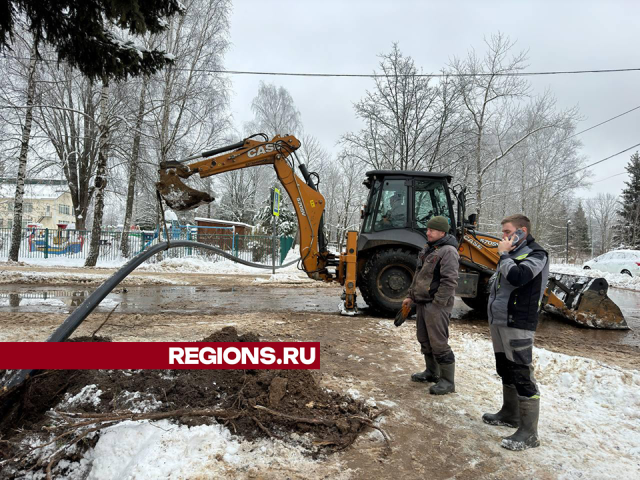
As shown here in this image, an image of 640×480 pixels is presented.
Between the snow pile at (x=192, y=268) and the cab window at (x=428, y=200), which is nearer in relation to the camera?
the cab window at (x=428, y=200)

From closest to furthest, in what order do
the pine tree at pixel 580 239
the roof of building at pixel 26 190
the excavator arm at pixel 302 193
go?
1. the excavator arm at pixel 302 193
2. the roof of building at pixel 26 190
3. the pine tree at pixel 580 239

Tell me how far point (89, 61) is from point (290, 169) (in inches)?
161

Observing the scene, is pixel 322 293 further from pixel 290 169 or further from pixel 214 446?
pixel 214 446

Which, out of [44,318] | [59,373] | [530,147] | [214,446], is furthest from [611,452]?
[530,147]

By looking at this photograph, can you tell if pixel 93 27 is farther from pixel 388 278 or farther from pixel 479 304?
pixel 479 304

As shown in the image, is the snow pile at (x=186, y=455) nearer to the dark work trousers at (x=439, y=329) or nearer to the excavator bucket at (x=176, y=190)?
the dark work trousers at (x=439, y=329)

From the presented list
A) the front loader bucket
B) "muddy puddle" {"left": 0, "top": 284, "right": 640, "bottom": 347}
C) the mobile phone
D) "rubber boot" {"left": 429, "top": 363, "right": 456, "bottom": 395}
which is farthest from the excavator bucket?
the front loader bucket

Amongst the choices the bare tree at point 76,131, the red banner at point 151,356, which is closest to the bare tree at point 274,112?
the bare tree at point 76,131

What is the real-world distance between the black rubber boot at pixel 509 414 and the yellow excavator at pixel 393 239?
4.18 m

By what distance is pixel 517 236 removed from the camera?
3119 mm

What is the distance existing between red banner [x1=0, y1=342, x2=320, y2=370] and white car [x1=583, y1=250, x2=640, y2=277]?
19584 mm

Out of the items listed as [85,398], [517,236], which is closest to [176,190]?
[85,398]

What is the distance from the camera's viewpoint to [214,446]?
108 inches

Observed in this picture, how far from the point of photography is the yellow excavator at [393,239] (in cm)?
745
